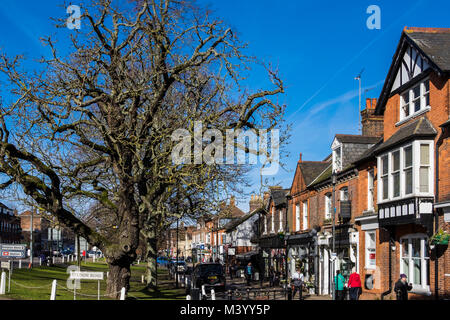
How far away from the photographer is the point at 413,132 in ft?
63.6

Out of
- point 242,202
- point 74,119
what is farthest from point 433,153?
point 74,119

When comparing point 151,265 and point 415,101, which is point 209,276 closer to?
point 151,265

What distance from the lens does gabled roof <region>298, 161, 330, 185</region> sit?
3531cm

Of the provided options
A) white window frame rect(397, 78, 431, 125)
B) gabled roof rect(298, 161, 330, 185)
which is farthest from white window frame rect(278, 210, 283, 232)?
white window frame rect(397, 78, 431, 125)

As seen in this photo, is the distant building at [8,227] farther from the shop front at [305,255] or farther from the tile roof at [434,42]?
the tile roof at [434,42]

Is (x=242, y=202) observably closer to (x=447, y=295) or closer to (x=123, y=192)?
(x=123, y=192)

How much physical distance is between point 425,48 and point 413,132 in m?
3.70

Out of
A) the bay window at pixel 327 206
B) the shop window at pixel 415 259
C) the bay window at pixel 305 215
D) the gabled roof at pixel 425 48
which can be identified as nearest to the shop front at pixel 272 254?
the bay window at pixel 305 215

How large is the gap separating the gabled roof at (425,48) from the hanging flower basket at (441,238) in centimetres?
596

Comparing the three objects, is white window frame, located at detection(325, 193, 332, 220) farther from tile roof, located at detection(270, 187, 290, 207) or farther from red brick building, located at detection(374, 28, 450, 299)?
tile roof, located at detection(270, 187, 290, 207)

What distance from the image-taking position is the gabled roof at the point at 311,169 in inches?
1390

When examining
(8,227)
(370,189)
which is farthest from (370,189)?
(8,227)

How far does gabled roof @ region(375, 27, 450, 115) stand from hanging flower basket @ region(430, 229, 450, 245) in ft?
19.6
